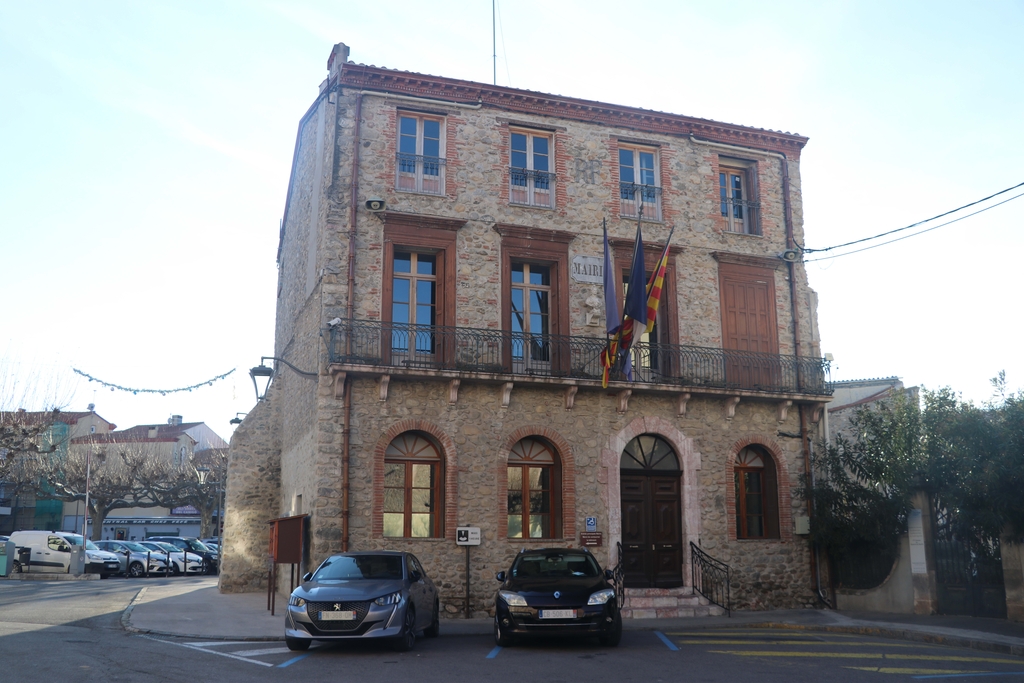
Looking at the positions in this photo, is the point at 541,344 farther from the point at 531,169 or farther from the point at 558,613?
the point at 558,613

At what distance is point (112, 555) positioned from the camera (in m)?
30.6

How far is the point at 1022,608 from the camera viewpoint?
14008 millimetres

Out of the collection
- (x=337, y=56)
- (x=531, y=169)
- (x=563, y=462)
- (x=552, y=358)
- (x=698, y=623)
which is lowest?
(x=698, y=623)

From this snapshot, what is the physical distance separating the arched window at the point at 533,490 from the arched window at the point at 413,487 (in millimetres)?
1537

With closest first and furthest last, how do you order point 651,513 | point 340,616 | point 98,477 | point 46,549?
point 340,616 < point 651,513 < point 46,549 < point 98,477

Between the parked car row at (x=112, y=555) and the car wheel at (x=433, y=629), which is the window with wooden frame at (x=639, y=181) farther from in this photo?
the parked car row at (x=112, y=555)

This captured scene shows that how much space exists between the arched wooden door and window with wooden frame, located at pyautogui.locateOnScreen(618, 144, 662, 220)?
5.28 meters

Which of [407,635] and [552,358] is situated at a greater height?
[552,358]

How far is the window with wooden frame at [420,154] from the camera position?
60.2 feet

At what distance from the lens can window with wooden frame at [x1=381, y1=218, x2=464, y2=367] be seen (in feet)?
56.8

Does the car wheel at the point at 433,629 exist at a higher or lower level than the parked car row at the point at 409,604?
lower

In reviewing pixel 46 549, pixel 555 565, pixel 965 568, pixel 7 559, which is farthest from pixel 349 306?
pixel 7 559

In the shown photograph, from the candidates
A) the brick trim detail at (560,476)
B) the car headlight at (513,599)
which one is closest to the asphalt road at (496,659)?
the car headlight at (513,599)

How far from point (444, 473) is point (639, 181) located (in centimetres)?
829
